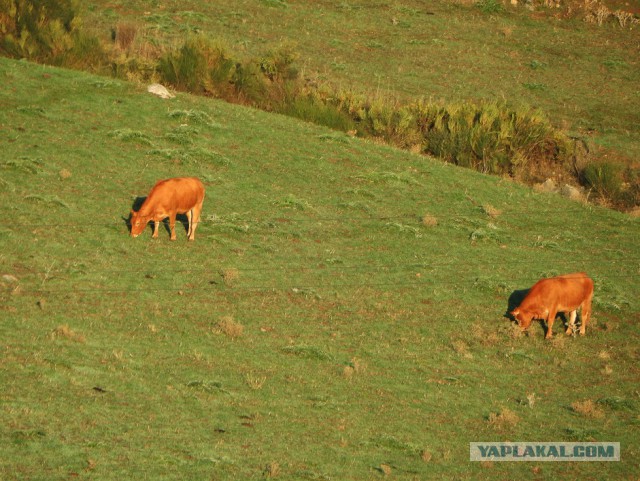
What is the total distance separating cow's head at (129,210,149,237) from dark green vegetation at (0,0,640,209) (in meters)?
17.0

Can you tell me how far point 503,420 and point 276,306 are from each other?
21.2 ft

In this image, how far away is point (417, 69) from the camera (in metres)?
50.5

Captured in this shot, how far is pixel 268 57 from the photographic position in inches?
1751

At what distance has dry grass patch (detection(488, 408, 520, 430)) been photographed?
778 inches

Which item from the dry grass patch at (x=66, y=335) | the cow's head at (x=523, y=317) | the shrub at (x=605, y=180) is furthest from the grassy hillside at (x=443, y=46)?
the dry grass patch at (x=66, y=335)

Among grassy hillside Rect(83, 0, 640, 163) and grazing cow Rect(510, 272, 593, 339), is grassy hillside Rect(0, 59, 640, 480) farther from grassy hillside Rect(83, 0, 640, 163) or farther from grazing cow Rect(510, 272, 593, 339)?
grassy hillside Rect(83, 0, 640, 163)

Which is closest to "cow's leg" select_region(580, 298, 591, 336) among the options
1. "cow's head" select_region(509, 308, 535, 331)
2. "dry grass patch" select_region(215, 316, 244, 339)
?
"cow's head" select_region(509, 308, 535, 331)

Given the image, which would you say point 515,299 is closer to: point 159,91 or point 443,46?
point 159,91

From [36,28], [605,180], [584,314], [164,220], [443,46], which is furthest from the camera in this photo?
[443,46]

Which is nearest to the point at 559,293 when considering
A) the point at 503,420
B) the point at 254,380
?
the point at 503,420

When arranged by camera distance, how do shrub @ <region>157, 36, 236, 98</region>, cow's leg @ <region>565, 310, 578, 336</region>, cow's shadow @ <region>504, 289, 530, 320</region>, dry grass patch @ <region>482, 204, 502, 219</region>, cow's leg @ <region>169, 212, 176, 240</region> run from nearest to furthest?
cow's leg @ <region>169, 212, 176, 240</region>
cow's leg @ <region>565, 310, 578, 336</region>
cow's shadow @ <region>504, 289, 530, 320</region>
dry grass patch @ <region>482, 204, 502, 219</region>
shrub @ <region>157, 36, 236, 98</region>

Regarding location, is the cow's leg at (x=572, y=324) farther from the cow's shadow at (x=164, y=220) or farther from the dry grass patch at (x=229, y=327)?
the cow's shadow at (x=164, y=220)

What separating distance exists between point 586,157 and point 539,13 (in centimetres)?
2379

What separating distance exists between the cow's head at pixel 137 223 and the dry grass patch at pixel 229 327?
3.90 metres
